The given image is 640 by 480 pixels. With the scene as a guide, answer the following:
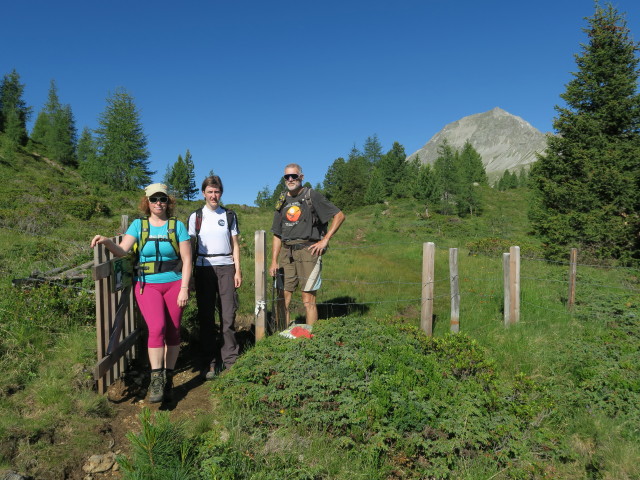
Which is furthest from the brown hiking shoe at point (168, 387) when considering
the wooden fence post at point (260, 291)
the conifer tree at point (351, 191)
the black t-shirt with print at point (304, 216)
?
the conifer tree at point (351, 191)

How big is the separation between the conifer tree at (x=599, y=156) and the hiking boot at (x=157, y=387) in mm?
15534

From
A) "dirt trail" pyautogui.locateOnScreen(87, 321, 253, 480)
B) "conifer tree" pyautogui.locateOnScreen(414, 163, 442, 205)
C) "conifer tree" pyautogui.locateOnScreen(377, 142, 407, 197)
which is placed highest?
"conifer tree" pyautogui.locateOnScreen(377, 142, 407, 197)

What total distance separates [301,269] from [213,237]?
51.2 inches

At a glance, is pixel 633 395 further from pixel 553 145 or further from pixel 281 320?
pixel 553 145

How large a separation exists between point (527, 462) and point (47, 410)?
13.4ft

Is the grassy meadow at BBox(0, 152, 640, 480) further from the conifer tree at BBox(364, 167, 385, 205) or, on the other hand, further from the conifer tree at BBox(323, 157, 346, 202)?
the conifer tree at BBox(323, 157, 346, 202)

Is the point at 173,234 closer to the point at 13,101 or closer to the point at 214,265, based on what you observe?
the point at 214,265

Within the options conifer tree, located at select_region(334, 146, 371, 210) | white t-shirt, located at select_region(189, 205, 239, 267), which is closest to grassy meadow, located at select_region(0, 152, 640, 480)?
white t-shirt, located at select_region(189, 205, 239, 267)

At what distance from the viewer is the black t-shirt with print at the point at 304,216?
16.7 feet

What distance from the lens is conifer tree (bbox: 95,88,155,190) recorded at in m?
32.1

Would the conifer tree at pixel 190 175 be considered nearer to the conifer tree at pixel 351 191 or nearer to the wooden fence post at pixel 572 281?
the conifer tree at pixel 351 191

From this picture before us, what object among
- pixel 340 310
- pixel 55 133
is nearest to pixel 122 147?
pixel 55 133

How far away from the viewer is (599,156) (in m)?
14.8

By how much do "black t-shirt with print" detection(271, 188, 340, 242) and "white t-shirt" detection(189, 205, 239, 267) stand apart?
0.96 meters
